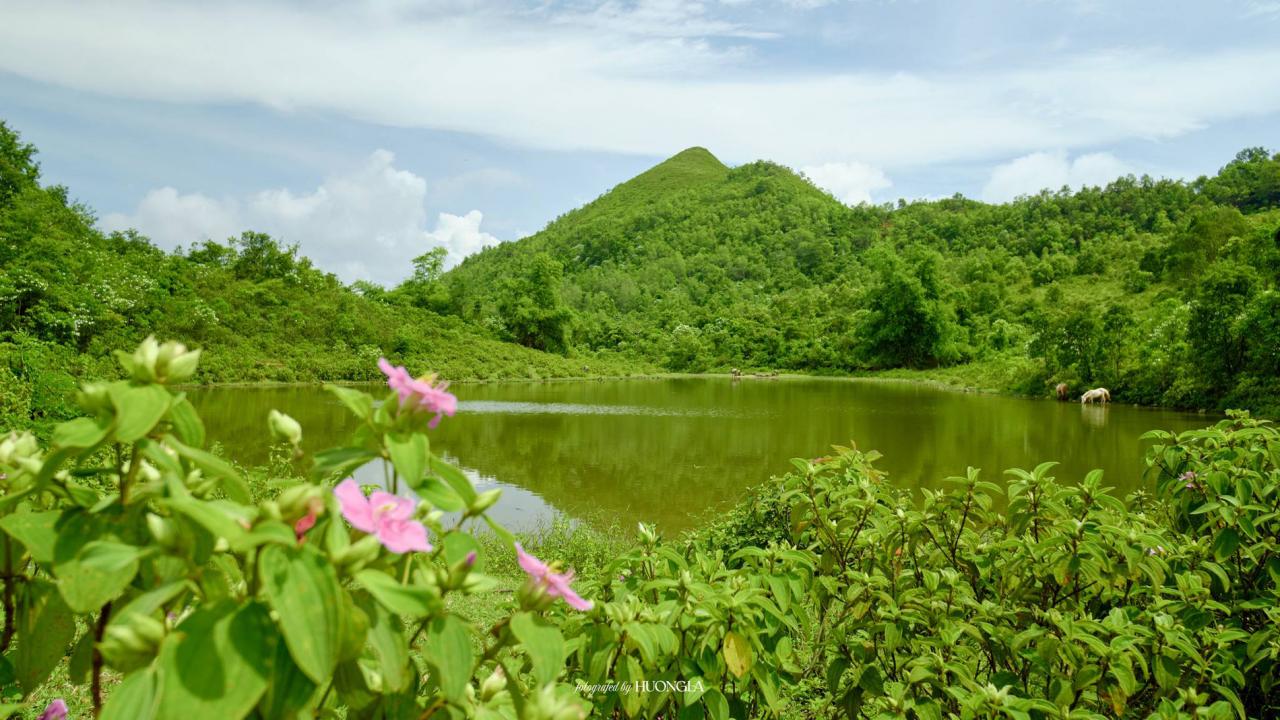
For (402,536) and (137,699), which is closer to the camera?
(137,699)

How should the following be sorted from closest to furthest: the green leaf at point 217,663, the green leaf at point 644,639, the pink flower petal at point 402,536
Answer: the green leaf at point 217,663
the pink flower petal at point 402,536
the green leaf at point 644,639

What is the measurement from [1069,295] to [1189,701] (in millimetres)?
36676

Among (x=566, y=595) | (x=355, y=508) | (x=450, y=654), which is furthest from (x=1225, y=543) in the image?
(x=355, y=508)

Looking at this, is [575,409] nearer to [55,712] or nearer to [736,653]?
[736,653]

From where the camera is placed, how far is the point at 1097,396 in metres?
16.5

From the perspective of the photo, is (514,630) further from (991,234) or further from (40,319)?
(991,234)

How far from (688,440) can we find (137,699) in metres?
10.9

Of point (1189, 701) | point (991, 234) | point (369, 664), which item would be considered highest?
point (991, 234)

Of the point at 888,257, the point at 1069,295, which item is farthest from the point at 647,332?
the point at 1069,295

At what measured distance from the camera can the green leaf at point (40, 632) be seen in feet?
2.10

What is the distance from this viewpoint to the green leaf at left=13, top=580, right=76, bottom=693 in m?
0.64

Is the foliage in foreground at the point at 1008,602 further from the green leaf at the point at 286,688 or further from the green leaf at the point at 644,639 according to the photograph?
the green leaf at the point at 286,688

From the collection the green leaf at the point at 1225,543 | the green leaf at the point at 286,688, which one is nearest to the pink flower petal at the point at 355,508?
the green leaf at the point at 286,688

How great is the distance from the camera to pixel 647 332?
4572 centimetres
